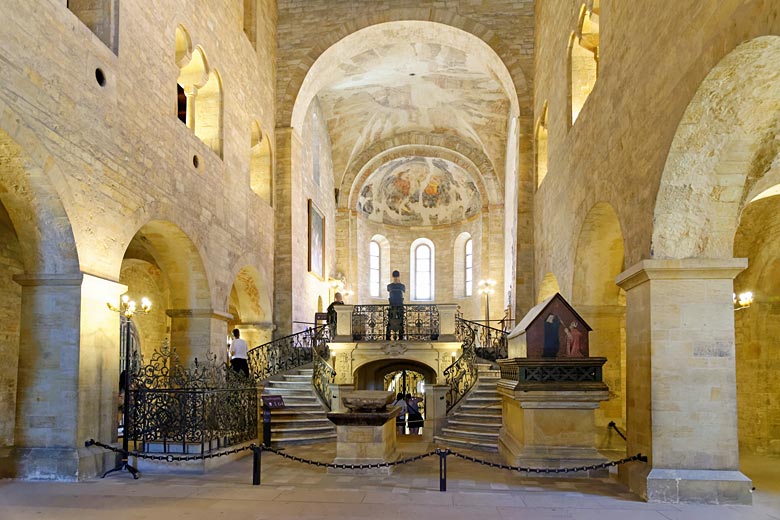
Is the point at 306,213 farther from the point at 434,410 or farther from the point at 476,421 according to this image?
the point at 476,421

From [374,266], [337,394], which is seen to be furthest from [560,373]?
[374,266]

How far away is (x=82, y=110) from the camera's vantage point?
907cm

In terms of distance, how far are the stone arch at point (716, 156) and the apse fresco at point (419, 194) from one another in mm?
21081

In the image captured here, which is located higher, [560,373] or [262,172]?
[262,172]

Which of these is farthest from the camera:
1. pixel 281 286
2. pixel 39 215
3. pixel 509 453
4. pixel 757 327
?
pixel 281 286

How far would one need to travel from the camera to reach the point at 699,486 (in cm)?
722

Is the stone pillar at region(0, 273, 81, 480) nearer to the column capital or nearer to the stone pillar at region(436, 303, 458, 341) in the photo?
the column capital

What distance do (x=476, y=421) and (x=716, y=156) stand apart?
23.1 ft

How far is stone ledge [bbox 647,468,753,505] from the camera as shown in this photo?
714 centimetres

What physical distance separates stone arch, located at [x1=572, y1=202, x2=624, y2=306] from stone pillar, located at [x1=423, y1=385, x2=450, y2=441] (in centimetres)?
309

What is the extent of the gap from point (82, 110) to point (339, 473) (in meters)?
5.89

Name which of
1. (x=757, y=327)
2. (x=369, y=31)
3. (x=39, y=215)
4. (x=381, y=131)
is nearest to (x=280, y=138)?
(x=369, y=31)

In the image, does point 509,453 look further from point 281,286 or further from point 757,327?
point 281,286

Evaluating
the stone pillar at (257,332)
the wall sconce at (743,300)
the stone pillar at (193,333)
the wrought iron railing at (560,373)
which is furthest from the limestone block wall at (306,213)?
the wall sconce at (743,300)
